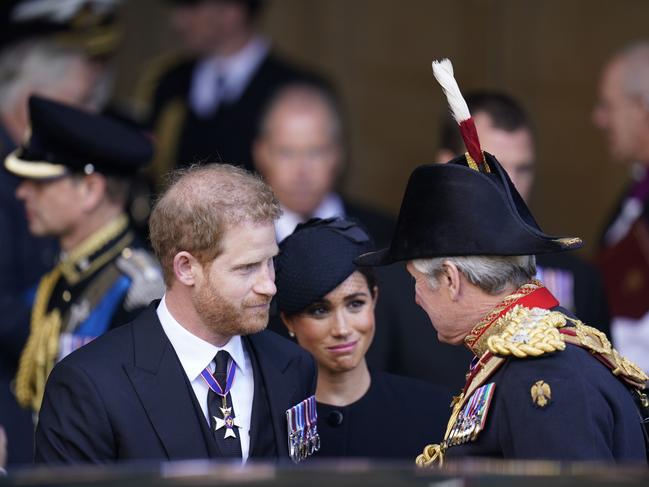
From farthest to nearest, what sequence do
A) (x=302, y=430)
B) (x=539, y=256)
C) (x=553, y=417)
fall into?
1. (x=539, y=256)
2. (x=302, y=430)
3. (x=553, y=417)

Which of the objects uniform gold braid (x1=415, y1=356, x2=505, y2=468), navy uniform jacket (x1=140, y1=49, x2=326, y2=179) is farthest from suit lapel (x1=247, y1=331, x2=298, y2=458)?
navy uniform jacket (x1=140, y1=49, x2=326, y2=179)

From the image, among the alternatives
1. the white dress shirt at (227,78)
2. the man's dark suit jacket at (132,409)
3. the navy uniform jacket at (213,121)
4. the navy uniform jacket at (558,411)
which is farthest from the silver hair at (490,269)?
the white dress shirt at (227,78)

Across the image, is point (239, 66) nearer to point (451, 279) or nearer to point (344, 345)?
point (344, 345)

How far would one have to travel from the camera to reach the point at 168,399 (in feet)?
11.4

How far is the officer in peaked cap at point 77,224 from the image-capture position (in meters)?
4.84

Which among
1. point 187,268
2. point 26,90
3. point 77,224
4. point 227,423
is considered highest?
point 26,90

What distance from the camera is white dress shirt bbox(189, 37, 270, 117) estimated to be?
7.19m

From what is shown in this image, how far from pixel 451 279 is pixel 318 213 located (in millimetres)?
2765

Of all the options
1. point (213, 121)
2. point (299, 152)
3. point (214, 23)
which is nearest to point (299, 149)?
point (299, 152)

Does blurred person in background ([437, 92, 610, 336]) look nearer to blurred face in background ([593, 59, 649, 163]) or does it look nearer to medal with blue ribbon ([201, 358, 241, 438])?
blurred face in background ([593, 59, 649, 163])

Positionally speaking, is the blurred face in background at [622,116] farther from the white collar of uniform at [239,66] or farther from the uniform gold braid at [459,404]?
the uniform gold braid at [459,404]

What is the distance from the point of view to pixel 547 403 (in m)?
3.27

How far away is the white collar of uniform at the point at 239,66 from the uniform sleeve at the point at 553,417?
4064 mm

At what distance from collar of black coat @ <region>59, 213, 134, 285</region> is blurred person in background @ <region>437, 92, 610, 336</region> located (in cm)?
133
